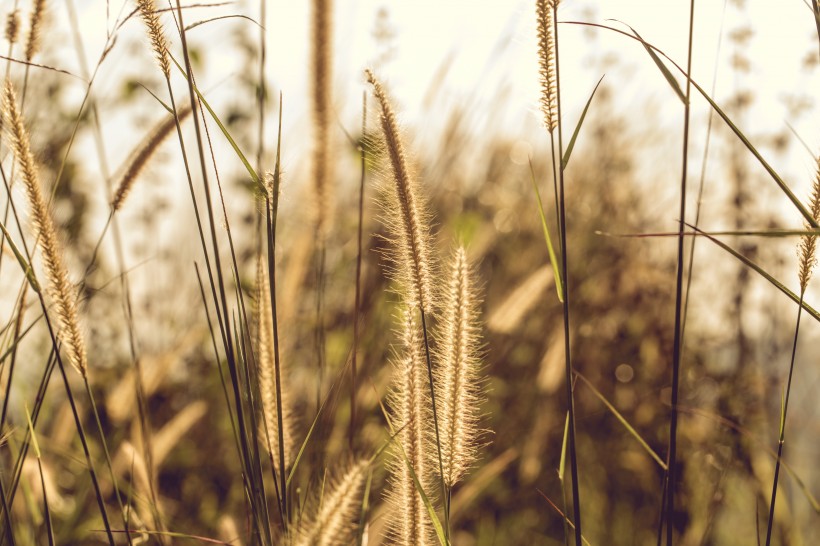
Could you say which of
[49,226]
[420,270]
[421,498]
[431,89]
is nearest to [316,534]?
[421,498]

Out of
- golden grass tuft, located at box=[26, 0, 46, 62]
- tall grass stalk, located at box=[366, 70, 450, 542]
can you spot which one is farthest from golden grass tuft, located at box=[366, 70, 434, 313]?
golden grass tuft, located at box=[26, 0, 46, 62]

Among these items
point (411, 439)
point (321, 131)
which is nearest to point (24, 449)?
point (411, 439)

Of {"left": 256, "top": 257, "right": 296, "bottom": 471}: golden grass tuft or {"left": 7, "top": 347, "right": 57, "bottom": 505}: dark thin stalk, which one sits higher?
{"left": 256, "top": 257, "right": 296, "bottom": 471}: golden grass tuft

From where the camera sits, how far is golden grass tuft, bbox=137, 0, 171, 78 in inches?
42.8

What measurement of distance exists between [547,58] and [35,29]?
95cm

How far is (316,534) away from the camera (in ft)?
3.24

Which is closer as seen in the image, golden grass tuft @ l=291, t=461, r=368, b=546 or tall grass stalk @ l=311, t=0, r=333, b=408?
golden grass tuft @ l=291, t=461, r=368, b=546

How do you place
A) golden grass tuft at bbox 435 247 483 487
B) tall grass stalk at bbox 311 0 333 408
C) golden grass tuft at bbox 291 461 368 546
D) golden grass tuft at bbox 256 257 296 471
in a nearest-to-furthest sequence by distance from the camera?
golden grass tuft at bbox 291 461 368 546 < golden grass tuft at bbox 435 247 483 487 < golden grass tuft at bbox 256 257 296 471 < tall grass stalk at bbox 311 0 333 408

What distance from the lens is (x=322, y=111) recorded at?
5.31ft

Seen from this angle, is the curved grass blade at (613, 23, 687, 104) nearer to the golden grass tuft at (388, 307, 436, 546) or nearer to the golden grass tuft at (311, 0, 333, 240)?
the golden grass tuft at (388, 307, 436, 546)

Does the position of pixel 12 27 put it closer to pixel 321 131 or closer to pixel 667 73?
pixel 321 131

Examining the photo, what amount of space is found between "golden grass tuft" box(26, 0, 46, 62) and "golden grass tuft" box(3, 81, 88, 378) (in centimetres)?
29

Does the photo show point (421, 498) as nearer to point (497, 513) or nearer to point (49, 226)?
point (49, 226)

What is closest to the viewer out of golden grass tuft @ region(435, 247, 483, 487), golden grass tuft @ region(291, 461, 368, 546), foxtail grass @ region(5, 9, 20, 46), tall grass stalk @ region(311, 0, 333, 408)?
golden grass tuft @ region(291, 461, 368, 546)
